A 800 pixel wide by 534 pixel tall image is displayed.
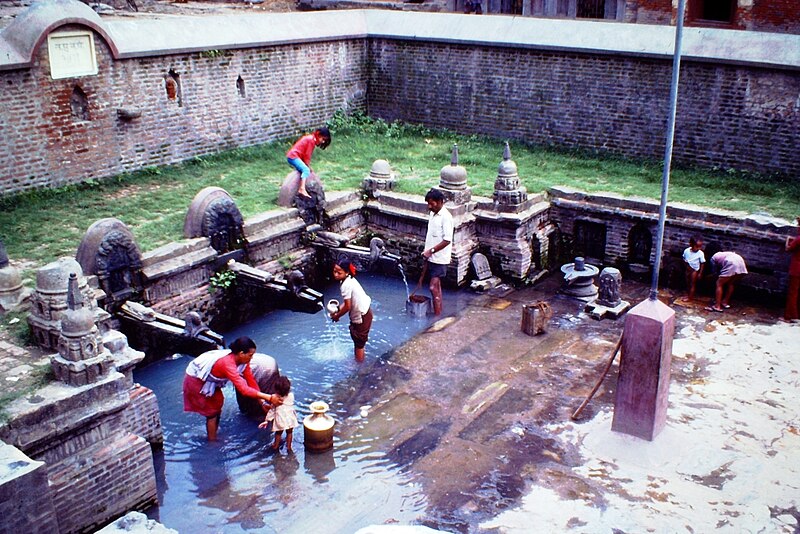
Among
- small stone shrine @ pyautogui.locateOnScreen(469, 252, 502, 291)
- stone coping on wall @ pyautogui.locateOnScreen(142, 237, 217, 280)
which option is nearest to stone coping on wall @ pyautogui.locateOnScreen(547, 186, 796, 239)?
small stone shrine @ pyautogui.locateOnScreen(469, 252, 502, 291)

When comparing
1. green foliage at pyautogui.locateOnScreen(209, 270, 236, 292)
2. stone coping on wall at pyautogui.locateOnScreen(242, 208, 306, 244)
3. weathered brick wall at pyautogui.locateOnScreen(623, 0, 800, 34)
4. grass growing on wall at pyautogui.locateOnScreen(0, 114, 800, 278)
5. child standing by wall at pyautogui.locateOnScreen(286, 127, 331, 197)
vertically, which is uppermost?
weathered brick wall at pyautogui.locateOnScreen(623, 0, 800, 34)

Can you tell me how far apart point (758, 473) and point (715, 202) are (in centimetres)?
594

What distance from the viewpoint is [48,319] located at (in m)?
7.10

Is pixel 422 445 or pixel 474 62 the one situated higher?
pixel 474 62

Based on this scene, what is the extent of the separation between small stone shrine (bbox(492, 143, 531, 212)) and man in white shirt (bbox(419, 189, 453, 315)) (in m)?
1.67

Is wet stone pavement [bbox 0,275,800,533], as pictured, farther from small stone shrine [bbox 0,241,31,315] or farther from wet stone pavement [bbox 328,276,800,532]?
small stone shrine [bbox 0,241,31,315]

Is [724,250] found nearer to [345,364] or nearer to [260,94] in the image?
[345,364]

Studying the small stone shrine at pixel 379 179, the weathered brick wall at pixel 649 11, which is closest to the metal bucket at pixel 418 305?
the small stone shrine at pixel 379 179

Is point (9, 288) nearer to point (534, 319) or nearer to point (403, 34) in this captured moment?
point (534, 319)

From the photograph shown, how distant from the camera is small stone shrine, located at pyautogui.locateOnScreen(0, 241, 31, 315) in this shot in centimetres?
805

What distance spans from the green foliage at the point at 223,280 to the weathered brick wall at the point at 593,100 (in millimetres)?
7713

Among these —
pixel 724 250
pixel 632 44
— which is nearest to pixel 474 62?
pixel 632 44

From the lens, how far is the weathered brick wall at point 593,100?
13.3 m

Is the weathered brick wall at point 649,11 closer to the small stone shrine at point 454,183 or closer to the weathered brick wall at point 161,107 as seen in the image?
the weathered brick wall at point 161,107
